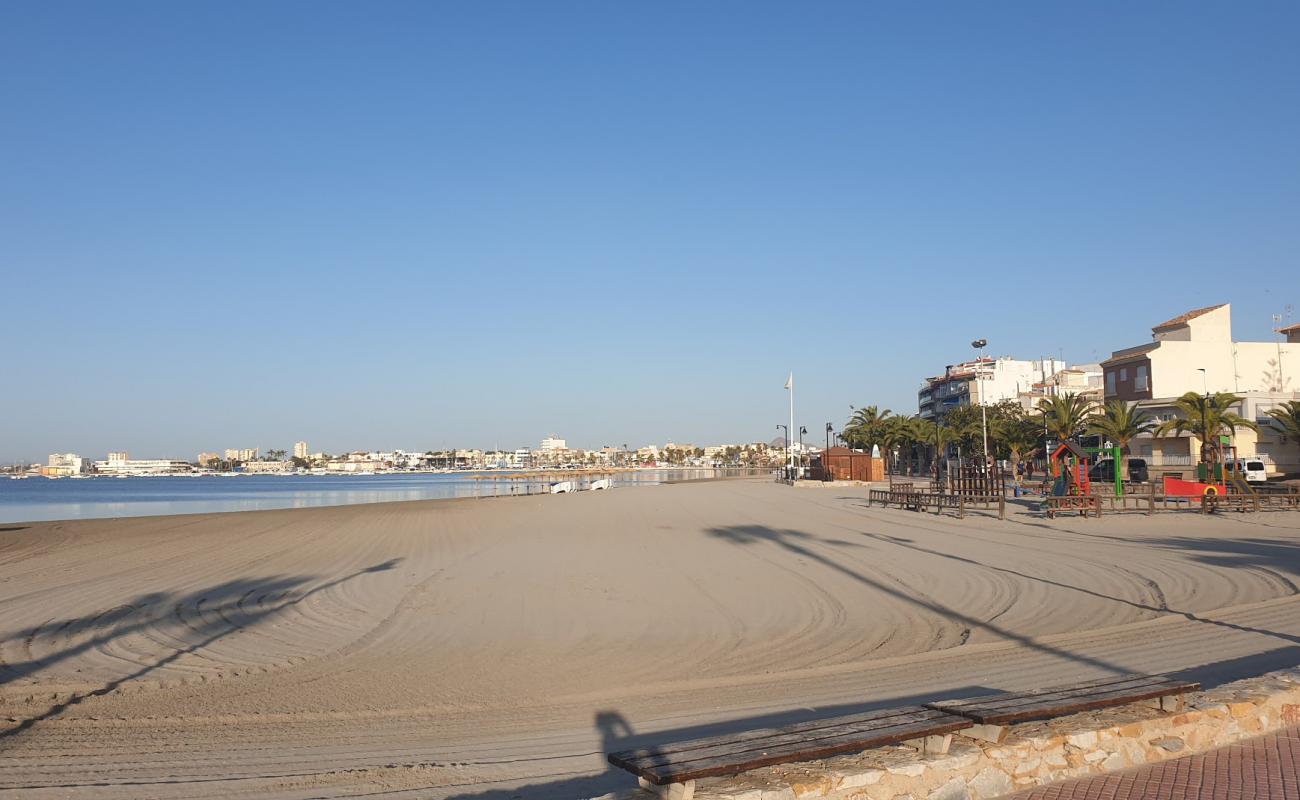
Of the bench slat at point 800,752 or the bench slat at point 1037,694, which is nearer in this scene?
the bench slat at point 800,752

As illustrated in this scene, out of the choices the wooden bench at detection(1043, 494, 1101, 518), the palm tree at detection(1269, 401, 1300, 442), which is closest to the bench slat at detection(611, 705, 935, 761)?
the wooden bench at detection(1043, 494, 1101, 518)

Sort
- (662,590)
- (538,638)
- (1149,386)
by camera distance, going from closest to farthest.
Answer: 1. (538,638)
2. (662,590)
3. (1149,386)

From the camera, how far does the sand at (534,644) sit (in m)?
6.57

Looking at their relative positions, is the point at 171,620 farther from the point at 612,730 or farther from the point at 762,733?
the point at 762,733

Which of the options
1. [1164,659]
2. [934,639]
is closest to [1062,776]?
[1164,659]

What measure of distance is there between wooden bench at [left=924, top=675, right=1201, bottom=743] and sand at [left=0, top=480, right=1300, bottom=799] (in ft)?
5.88

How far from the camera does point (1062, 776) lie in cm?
534

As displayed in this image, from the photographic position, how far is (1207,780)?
5.25 meters

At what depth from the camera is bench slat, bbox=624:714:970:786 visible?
4.43 meters

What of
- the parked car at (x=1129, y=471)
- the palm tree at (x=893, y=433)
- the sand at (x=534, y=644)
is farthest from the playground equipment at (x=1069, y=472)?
the palm tree at (x=893, y=433)

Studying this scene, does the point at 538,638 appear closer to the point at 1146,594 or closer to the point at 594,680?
the point at 594,680

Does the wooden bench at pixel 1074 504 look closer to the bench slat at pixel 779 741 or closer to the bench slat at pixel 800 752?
the bench slat at pixel 779 741

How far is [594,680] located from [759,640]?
2.54 meters

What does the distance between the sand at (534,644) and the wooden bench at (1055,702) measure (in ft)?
5.88
